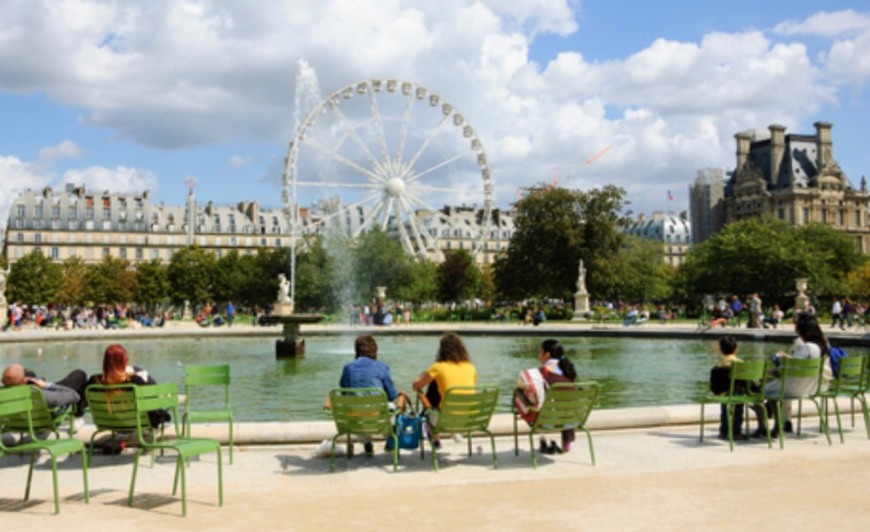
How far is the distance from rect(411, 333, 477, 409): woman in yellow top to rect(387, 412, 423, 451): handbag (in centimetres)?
26

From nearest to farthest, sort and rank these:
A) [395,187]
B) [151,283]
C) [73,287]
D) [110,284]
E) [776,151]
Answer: [395,187], [73,287], [151,283], [110,284], [776,151]

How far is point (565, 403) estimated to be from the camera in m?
8.23

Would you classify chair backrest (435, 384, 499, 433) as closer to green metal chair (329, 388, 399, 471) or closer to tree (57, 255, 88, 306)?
green metal chair (329, 388, 399, 471)

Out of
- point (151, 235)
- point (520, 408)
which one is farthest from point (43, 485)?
point (151, 235)

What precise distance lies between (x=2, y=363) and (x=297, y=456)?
1896 cm

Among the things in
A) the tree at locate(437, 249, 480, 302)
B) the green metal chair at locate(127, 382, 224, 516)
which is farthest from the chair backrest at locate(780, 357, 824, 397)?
the tree at locate(437, 249, 480, 302)

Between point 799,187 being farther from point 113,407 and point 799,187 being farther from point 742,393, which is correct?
point 113,407

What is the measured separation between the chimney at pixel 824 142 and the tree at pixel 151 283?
8771 centimetres

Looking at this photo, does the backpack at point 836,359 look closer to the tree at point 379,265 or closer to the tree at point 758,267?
the tree at point 758,267

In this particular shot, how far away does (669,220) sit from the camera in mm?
153750

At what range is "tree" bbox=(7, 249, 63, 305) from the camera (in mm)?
82631

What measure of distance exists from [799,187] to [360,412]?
121 meters

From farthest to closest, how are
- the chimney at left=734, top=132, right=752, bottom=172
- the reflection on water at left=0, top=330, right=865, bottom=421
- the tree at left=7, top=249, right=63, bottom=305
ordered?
the chimney at left=734, top=132, right=752, bottom=172
the tree at left=7, top=249, right=63, bottom=305
the reflection on water at left=0, top=330, right=865, bottom=421

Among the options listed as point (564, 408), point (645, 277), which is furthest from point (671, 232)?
point (564, 408)
